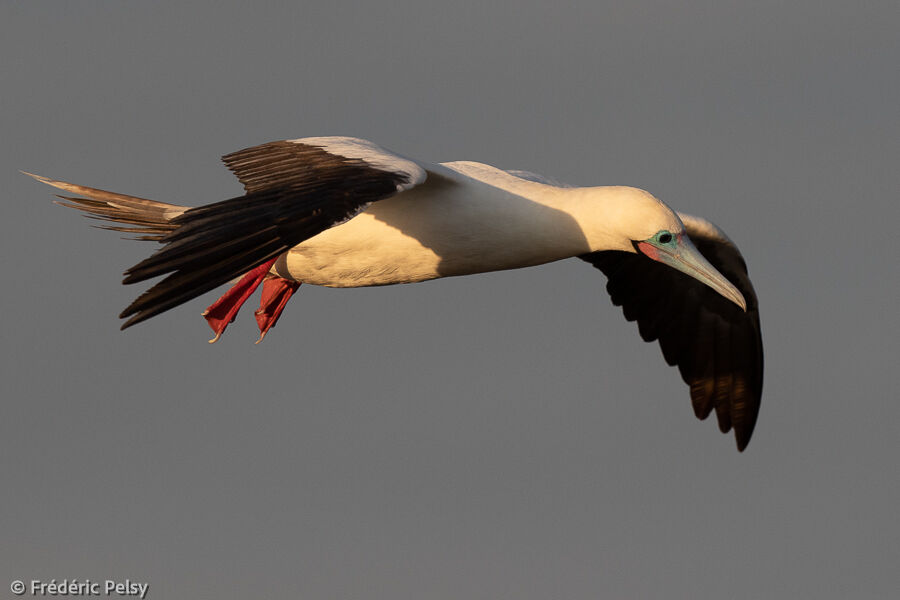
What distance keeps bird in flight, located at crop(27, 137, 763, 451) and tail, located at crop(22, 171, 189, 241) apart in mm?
12

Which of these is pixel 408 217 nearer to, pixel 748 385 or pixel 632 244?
pixel 632 244

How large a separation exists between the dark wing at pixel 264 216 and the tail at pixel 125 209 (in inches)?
64.2

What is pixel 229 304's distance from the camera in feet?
42.0

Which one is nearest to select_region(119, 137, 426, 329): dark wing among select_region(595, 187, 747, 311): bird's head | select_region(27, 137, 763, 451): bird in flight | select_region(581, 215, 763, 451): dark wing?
select_region(27, 137, 763, 451): bird in flight

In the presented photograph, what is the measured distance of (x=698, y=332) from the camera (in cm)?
1423

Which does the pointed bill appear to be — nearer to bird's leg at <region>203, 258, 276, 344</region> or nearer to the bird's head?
Answer: the bird's head

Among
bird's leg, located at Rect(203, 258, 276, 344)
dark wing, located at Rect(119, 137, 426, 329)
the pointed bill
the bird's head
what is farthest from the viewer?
bird's leg, located at Rect(203, 258, 276, 344)

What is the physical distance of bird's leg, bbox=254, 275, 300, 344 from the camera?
42.5 ft

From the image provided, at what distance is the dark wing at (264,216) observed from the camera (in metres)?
8.64

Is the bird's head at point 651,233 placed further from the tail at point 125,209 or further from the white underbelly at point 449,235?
the tail at point 125,209

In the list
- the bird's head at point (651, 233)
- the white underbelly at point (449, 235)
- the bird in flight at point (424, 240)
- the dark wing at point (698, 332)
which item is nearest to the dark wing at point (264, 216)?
the bird in flight at point (424, 240)

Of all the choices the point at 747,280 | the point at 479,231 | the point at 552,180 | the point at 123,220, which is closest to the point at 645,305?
the point at 747,280

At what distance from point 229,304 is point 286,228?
373 centimetres

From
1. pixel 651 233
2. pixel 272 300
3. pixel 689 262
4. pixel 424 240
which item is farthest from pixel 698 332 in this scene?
pixel 424 240
